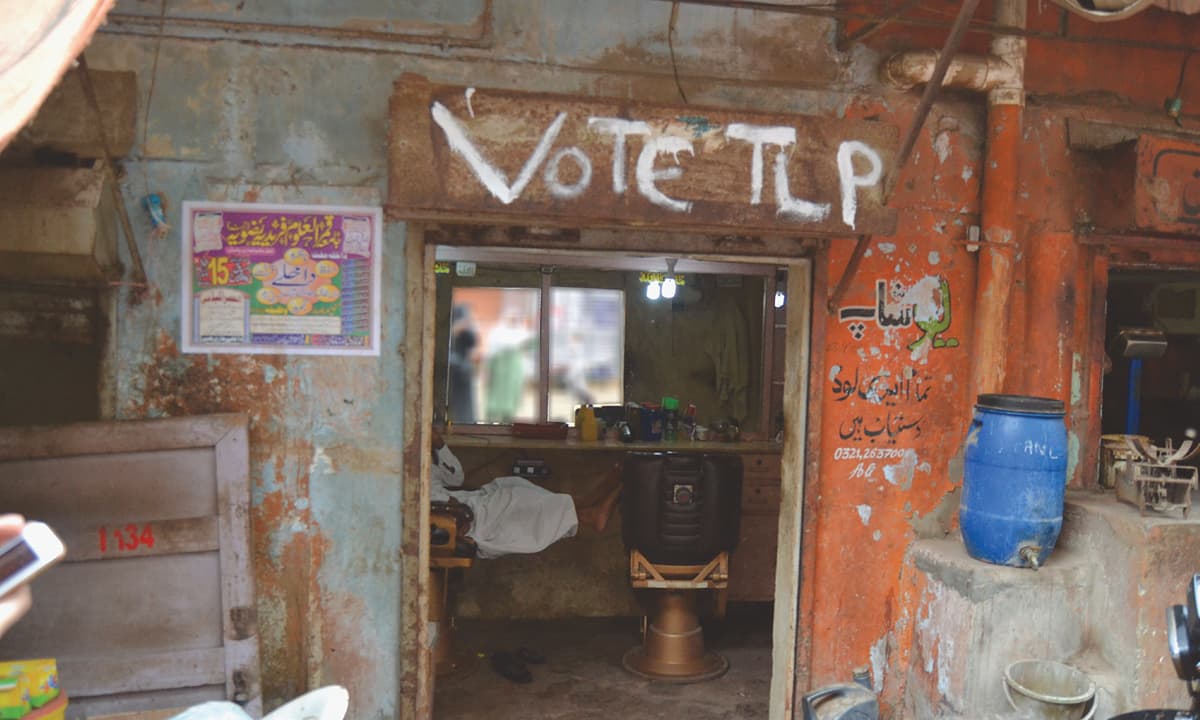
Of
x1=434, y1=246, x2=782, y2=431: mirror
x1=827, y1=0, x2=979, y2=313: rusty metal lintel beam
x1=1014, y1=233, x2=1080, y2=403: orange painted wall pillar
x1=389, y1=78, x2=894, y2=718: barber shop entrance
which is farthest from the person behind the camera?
x1=434, y1=246, x2=782, y2=431: mirror

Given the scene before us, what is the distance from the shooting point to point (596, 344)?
7.65 metres

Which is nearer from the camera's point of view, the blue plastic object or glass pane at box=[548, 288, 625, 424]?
the blue plastic object

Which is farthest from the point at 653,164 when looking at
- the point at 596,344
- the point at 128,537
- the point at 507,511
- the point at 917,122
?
the point at 596,344

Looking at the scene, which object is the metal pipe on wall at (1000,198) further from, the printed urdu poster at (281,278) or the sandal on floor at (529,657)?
the sandal on floor at (529,657)

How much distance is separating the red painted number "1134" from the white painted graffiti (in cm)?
202

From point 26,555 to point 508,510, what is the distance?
4142 millimetres

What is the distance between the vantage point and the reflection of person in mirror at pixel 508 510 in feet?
17.1

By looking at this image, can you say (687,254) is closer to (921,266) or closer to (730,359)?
(921,266)

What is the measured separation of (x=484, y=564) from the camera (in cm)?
617

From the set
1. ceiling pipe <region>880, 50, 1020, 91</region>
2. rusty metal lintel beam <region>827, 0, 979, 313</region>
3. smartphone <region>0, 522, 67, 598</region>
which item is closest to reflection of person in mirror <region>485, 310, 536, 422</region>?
smartphone <region>0, 522, 67, 598</region>

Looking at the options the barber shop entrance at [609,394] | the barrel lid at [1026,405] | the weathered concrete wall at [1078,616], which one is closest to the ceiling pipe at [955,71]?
the barber shop entrance at [609,394]

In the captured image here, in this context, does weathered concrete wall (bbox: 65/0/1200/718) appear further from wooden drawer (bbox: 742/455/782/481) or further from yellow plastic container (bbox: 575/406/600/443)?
yellow plastic container (bbox: 575/406/600/443)

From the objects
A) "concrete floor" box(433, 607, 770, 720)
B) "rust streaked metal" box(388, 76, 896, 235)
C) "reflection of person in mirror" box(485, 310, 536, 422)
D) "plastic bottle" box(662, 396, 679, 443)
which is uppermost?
"rust streaked metal" box(388, 76, 896, 235)

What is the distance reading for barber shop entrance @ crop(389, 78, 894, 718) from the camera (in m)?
3.15
